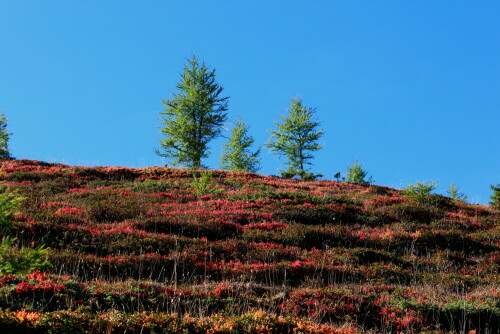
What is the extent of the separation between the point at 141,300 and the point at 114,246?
4951 mm

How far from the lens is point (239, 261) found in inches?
443

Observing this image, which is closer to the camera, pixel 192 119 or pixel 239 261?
pixel 239 261

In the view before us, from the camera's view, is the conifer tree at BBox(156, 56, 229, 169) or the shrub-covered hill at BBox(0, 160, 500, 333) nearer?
the shrub-covered hill at BBox(0, 160, 500, 333)

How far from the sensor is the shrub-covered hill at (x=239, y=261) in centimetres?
616

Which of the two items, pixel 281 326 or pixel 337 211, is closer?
pixel 281 326

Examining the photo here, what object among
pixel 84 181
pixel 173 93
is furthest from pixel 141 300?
pixel 173 93

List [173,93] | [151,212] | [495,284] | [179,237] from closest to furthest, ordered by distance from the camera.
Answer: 1. [495,284]
2. [179,237]
3. [151,212]
4. [173,93]

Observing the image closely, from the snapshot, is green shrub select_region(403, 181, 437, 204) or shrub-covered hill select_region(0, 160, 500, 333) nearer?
shrub-covered hill select_region(0, 160, 500, 333)

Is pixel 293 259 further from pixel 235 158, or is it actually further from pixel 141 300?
pixel 235 158

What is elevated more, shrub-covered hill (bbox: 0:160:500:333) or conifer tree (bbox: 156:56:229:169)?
conifer tree (bbox: 156:56:229:169)

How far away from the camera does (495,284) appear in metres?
10.9

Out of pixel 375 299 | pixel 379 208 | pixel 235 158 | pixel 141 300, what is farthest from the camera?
pixel 235 158

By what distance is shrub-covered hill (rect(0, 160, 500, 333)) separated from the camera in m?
6.16

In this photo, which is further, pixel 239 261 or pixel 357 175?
pixel 357 175
